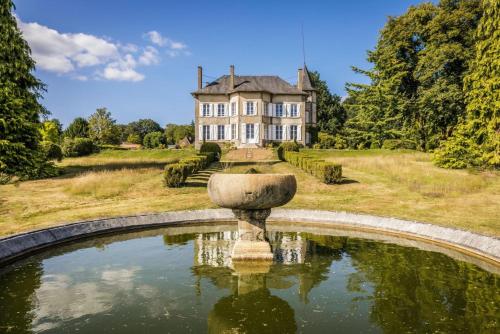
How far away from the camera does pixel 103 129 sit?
6347cm

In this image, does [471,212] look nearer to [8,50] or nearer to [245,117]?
[8,50]

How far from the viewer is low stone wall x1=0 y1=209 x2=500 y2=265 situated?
25.4ft

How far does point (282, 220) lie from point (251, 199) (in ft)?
14.5

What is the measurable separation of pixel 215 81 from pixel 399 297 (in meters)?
43.9

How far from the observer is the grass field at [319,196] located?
12.0 m

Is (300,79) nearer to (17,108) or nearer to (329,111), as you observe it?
(329,111)

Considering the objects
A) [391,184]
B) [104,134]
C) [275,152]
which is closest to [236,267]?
[391,184]

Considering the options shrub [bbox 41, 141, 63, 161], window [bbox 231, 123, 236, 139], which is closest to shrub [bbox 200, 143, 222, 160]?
window [bbox 231, 123, 236, 139]

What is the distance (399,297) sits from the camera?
5.77 m

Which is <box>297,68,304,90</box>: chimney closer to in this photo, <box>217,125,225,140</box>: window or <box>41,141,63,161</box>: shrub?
<box>217,125,225,140</box>: window

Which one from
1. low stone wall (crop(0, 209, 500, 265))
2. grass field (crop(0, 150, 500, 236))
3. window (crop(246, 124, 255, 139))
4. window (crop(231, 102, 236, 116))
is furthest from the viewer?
window (crop(231, 102, 236, 116))

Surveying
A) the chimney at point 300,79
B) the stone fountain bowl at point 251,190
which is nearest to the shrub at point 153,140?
the chimney at point 300,79

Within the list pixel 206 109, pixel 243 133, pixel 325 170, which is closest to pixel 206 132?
pixel 206 109

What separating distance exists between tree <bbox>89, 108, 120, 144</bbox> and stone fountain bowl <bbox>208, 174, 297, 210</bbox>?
173 feet
